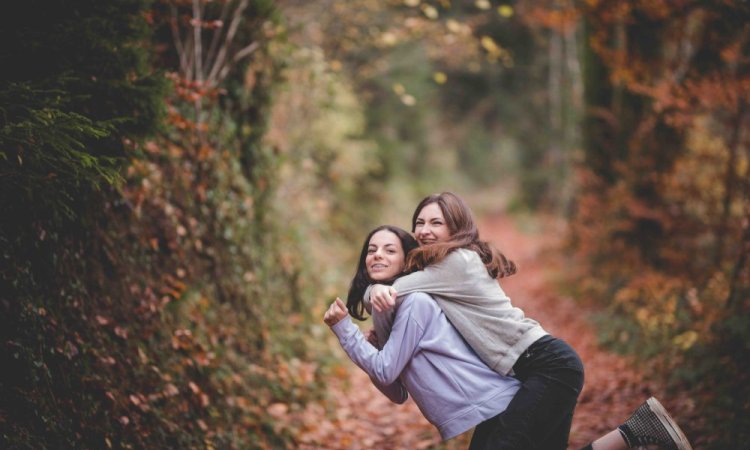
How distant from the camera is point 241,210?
6.79 m

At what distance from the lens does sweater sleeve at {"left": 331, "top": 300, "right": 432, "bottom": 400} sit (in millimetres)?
3066

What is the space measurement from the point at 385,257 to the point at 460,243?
0.44 m

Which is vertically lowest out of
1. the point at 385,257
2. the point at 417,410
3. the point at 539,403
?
the point at 539,403

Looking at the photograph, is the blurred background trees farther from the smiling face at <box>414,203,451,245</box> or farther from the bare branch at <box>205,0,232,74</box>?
the smiling face at <box>414,203,451,245</box>

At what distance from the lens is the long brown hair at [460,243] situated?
10.6ft

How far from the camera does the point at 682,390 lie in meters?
6.05

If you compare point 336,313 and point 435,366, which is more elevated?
point 336,313

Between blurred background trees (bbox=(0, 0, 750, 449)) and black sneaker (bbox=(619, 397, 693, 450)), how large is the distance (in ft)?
5.72

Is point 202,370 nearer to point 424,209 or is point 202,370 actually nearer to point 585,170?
point 424,209

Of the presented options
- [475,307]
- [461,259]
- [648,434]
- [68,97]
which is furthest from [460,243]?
[68,97]

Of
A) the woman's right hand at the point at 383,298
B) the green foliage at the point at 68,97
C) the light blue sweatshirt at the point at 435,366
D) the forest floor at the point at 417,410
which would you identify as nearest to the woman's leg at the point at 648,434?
the light blue sweatshirt at the point at 435,366

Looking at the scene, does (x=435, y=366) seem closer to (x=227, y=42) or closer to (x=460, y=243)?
(x=460, y=243)

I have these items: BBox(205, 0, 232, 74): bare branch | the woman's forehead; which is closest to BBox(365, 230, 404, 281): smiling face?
the woman's forehead

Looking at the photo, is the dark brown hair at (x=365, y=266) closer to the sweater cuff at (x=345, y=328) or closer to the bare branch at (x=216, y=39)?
the sweater cuff at (x=345, y=328)
